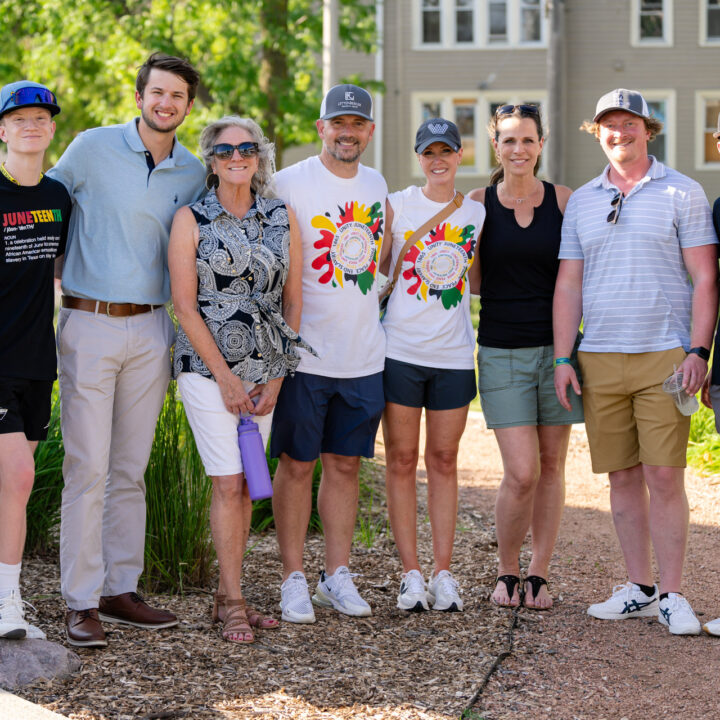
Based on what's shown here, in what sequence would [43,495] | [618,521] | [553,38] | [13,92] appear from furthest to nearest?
[553,38]
[43,495]
[618,521]
[13,92]

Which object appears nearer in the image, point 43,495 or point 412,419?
point 412,419

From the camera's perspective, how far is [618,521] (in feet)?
16.5

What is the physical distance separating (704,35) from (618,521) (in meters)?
21.4

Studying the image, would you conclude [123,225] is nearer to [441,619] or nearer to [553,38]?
[441,619]

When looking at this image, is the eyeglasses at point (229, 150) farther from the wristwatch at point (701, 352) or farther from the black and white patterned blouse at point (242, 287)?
the wristwatch at point (701, 352)

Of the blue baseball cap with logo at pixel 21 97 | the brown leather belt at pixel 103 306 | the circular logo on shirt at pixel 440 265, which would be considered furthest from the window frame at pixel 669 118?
the blue baseball cap with logo at pixel 21 97

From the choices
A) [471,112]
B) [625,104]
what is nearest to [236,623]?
[625,104]

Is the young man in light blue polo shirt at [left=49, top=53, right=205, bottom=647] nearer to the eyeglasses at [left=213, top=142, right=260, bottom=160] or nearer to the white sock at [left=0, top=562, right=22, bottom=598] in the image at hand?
the eyeglasses at [left=213, top=142, right=260, bottom=160]

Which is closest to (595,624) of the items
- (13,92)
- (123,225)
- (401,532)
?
(401,532)

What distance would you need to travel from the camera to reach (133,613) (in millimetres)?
4637

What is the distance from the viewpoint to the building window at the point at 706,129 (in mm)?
24031

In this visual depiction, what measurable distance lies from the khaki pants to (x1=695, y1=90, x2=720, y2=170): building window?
21618 mm

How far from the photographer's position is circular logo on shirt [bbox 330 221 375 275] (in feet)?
15.8

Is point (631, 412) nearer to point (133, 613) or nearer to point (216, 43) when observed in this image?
point (133, 613)
